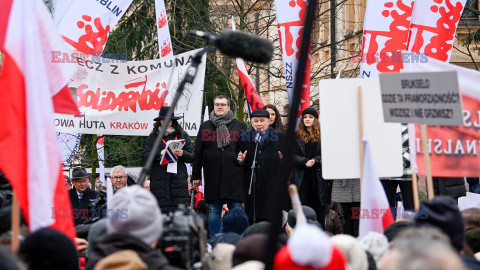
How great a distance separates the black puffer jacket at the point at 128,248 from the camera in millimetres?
3494

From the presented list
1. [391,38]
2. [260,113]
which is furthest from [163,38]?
[391,38]

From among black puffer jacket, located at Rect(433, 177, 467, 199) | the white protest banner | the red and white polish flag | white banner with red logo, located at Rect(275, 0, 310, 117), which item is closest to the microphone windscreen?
the white protest banner

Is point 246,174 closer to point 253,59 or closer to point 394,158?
point 394,158

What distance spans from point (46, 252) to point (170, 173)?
6375mm

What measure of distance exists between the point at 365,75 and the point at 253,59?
6.22 m

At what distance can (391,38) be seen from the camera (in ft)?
32.4

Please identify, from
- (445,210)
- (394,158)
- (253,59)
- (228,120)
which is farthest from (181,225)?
(228,120)

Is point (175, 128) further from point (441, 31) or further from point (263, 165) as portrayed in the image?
point (441, 31)

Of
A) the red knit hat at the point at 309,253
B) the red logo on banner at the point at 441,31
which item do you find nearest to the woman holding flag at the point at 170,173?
the red logo on banner at the point at 441,31

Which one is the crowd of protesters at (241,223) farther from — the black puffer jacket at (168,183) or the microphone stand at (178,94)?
the microphone stand at (178,94)

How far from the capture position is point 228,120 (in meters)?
9.98

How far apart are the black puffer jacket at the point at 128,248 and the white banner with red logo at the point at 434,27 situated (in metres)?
5.91

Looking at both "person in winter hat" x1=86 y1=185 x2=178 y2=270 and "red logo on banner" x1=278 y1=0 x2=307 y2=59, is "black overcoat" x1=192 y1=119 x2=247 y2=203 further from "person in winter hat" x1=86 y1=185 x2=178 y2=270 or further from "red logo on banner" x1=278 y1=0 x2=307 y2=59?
"person in winter hat" x1=86 y1=185 x2=178 y2=270

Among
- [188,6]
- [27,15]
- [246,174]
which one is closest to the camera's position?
[27,15]
